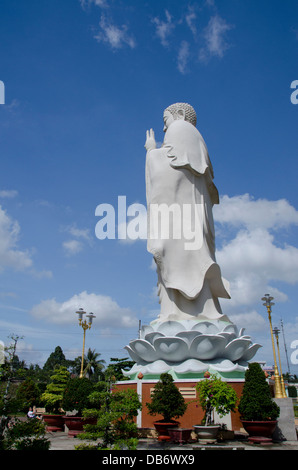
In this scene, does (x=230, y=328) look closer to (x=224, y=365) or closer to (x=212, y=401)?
(x=224, y=365)

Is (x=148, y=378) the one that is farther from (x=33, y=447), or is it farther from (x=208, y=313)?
(x=33, y=447)

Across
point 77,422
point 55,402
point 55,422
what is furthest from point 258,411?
point 55,402

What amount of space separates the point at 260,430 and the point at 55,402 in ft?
19.7

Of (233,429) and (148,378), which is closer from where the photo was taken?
(233,429)

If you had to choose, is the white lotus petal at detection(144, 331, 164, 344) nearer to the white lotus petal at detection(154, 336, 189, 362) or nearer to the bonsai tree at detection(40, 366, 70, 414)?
the white lotus petal at detection(154, 336, 189, 362)

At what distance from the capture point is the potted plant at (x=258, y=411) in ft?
25.0

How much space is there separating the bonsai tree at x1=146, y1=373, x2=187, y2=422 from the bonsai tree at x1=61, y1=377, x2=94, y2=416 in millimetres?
→ 2316

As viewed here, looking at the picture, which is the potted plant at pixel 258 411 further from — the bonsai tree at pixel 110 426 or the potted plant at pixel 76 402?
the potted plant at pixel 76 402

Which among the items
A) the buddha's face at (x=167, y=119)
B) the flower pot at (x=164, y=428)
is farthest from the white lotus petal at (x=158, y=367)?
the buddha's face at (x=167, y=119)

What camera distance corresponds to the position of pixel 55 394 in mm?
11133

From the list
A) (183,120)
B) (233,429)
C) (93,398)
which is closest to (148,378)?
(233,429)

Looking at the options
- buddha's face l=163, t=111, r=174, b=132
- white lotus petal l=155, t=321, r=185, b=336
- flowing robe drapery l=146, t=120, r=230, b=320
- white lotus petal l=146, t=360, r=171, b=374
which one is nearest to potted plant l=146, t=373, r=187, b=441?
white lotus petal l=146, t=360, r=171, b=374
